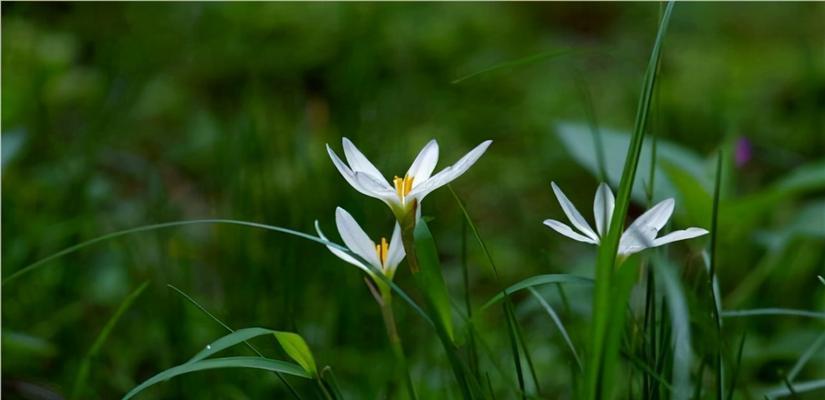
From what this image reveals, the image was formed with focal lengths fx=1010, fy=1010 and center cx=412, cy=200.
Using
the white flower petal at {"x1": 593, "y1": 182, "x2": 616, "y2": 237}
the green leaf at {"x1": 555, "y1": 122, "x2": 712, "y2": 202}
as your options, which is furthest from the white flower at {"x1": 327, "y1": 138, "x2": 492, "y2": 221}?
the green leaf at {"x1": 555, "y1": 122, "x2": 712, "y2": 202}

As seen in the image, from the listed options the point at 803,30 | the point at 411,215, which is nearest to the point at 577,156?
the point at 411,215

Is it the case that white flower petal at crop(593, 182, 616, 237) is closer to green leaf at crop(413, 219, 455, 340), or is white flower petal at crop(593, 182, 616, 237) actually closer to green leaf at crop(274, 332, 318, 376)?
green leaf at crop(413, 219, 455, 340)

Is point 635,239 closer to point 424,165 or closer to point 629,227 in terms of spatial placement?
point 629,227

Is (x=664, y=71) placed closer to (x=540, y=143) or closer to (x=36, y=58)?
(x=540, y=143)

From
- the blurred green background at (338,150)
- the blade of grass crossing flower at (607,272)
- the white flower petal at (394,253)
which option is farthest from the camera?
the blurred green background at (338,150)

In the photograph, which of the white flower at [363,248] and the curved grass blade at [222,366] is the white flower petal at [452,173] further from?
the curved grass blade at [222,366]

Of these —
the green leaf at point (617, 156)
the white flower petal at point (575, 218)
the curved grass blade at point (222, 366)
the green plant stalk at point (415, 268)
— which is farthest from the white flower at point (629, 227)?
the green leaf at point (617, 156)
